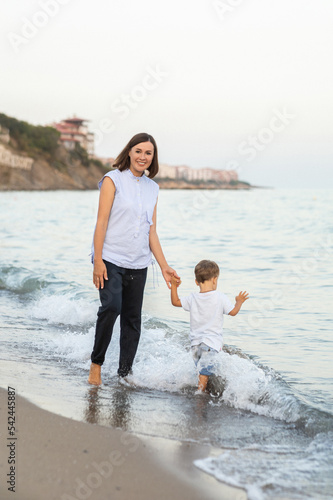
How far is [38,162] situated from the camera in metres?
100

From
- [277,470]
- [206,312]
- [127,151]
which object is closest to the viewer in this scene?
[277,470]

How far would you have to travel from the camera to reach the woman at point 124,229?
426 cm

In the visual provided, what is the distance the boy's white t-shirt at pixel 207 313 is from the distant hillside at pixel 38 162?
8629 cm

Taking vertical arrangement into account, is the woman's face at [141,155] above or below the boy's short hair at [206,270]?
above

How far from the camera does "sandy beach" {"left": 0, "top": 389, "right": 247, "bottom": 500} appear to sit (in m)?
2.83

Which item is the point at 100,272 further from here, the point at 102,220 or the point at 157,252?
the point at 157,252

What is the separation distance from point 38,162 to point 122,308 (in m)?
99.1

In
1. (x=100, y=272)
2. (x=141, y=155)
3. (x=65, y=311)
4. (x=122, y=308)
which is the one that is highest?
(x=141, y=155)

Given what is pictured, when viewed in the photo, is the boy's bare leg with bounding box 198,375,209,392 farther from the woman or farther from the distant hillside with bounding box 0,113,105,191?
the distant hillside with bounding box 0,113,105,191

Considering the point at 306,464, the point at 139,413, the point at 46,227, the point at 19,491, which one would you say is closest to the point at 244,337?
the point at 139,413

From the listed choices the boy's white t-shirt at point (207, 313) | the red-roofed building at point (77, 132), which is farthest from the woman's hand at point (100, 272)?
the red-roofed building at point (77, 132)

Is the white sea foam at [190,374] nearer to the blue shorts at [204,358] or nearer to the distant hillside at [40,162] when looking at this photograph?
the blue shorts at [204,358]

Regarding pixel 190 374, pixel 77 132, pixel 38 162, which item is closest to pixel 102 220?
pixel 190 374

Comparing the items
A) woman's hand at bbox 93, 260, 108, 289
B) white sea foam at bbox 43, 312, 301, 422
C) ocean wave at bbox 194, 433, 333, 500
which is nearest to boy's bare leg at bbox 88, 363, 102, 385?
white sea foam at bbox 43, 312, 301, 422
